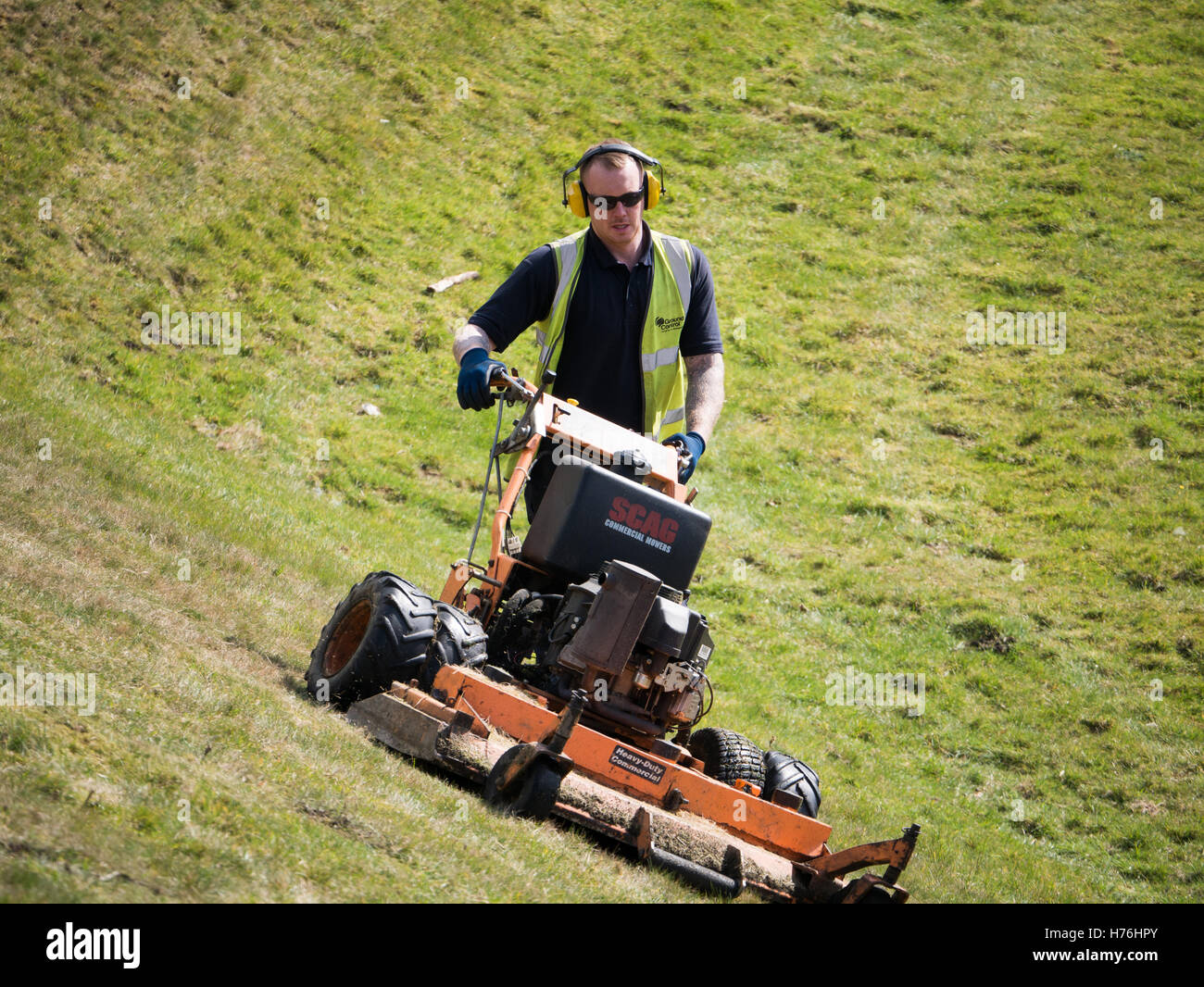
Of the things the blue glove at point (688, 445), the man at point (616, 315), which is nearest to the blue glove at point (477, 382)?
the man at point (616, 315)

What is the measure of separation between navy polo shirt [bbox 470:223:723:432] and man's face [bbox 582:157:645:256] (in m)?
0.14

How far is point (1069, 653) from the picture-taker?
12.7 meters

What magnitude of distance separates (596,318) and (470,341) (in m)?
0.70

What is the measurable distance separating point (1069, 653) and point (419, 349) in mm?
9203

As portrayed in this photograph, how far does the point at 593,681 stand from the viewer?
5.45m

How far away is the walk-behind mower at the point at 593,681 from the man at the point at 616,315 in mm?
391

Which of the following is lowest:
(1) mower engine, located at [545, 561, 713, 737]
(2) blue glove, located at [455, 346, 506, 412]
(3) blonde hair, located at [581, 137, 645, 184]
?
(1) mower engine, located at [545, 561, 713, 737]

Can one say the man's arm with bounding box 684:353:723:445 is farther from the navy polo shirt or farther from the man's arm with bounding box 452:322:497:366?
the man's arm with bounding box 452:322:497:366

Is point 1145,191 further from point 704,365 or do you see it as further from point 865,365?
point 704,365

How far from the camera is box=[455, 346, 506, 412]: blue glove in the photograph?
604 cm

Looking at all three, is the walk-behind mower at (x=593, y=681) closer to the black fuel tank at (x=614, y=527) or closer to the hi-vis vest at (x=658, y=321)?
the black fuel tank at (x=614, y=527)

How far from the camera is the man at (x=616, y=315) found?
6359 mm

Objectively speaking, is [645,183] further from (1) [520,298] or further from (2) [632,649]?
(2) [632,649]

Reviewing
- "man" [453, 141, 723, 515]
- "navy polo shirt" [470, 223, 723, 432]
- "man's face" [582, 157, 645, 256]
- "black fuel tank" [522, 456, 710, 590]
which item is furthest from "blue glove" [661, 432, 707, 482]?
"man's face" [582, 157, 645, 256]
